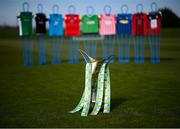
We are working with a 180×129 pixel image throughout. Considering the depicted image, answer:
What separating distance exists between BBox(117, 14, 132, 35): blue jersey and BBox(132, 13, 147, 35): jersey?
18cm

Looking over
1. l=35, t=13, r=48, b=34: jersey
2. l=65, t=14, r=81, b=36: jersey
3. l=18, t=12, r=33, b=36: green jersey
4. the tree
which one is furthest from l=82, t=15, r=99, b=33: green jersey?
the tree

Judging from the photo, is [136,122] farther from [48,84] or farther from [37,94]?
[48,84]

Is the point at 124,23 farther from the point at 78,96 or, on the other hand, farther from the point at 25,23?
the point at 78,96

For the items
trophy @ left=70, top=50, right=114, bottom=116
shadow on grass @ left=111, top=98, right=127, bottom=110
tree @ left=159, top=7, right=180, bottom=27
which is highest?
tree @ left=159, top=7, right=180, bottom=27

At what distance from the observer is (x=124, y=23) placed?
13125mm

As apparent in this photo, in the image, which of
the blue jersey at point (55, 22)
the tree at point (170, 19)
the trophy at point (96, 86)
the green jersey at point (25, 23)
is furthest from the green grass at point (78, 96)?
the tree at point (170, 19)

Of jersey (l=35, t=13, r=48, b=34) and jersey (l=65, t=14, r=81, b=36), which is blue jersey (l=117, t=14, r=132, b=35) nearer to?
jersey (l=65, t=14, r=81, b=36)

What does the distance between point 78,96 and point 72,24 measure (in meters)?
5.42

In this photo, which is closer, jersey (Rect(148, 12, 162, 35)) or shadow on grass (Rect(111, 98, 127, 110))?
shadow on grass (Rect(111, 98, 127, 110))

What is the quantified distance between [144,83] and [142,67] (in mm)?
3394

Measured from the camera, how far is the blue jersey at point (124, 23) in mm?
13094

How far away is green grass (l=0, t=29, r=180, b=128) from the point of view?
19.1ft

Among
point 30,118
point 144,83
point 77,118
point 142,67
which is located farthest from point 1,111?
point 142,67

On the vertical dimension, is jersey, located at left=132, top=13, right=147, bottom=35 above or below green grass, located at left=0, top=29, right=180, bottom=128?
above
